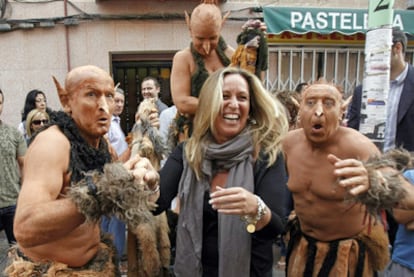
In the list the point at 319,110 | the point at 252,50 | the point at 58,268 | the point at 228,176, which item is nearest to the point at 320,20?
the point at 252,50

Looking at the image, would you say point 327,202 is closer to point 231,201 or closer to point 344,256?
point 344,256

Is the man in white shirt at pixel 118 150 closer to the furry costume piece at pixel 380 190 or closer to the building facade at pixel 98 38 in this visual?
the furry costume piece at pixel 380 190

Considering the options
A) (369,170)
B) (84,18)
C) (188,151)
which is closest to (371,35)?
(369,170)

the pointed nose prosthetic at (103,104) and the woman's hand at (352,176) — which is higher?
the pointed nose prosthetic at (103,104)

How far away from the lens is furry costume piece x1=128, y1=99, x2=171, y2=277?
7.46 ft

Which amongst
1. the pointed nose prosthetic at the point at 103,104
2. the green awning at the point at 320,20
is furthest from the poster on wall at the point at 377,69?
the green awning at the point at 320,20

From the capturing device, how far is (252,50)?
2.55 metres

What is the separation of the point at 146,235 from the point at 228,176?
2.63 ft

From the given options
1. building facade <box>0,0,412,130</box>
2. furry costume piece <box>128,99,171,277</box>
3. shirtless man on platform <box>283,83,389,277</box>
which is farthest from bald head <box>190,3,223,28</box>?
building facade <box>0,0,412,130</box>

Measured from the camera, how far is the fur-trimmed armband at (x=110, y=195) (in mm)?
1352

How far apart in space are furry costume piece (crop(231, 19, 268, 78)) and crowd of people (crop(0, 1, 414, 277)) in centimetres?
22

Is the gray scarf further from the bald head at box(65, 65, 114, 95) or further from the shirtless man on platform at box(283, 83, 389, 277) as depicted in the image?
the bald head at box(65, 65, 114, 95)

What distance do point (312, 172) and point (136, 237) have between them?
1205 millimetres

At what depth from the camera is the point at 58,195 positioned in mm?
1529
